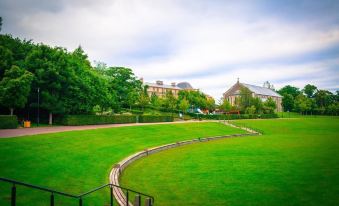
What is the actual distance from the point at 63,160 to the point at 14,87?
2241 centimetres

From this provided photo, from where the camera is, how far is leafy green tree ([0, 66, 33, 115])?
32.6 meters

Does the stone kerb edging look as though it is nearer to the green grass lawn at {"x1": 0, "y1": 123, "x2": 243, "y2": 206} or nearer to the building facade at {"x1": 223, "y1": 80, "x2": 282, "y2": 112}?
the green grass lawn at {"x1": 0, "y1": 123, "x2": 243, "y2": 206}

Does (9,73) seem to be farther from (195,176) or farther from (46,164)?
(195,176)

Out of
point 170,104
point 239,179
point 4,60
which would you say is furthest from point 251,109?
point 239,179

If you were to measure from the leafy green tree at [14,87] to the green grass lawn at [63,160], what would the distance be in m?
13.7

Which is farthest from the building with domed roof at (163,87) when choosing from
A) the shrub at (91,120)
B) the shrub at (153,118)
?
the shrub at (91,120)

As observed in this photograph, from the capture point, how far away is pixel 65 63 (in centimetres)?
3925

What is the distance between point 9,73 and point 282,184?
3628 cm

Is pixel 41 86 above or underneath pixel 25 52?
underneath

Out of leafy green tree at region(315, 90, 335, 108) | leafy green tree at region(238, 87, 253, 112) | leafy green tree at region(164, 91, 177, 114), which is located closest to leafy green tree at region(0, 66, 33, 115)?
leafy green tree at region(164, 91, 177, 114)

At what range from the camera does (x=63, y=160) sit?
52.4 ft

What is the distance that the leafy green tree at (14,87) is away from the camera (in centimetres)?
3259

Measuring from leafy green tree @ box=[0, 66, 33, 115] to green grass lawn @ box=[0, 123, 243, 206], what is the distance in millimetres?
13708

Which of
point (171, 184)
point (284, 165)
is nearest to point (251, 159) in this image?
point (284, 165)
